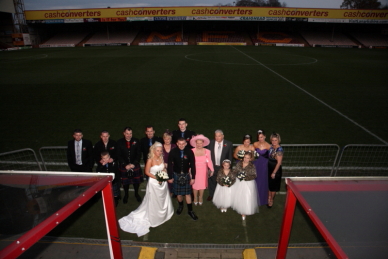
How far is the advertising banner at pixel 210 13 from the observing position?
50.0m

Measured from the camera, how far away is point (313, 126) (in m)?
10.5

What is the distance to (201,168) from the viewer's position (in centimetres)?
573

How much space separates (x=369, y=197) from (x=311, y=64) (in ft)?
84.8

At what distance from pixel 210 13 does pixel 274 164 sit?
53250 millimetres

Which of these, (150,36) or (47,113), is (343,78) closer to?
(47,113)

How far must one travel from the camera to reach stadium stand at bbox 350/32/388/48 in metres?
49.2

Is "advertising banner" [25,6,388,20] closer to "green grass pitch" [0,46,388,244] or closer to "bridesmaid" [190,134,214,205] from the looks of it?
"green grass pitch" [0,46,388,244]

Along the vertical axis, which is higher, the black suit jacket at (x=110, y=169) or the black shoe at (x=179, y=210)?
the black suit jacket at (x=110, y=169)

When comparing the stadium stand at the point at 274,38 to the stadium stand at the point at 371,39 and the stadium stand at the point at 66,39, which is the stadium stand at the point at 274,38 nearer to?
the stadium stand at the point at 371,39

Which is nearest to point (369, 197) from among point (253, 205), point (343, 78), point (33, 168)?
point (253, 205)

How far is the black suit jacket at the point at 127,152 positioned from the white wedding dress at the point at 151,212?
1123 millimetres

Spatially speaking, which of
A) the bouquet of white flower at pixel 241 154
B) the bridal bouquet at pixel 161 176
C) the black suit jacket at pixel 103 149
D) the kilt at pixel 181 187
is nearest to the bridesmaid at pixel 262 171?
the bouquet of white flower at pixel 241 154

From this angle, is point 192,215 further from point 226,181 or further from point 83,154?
point 83,154

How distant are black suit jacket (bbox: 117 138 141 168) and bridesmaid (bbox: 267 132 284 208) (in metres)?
3.24
